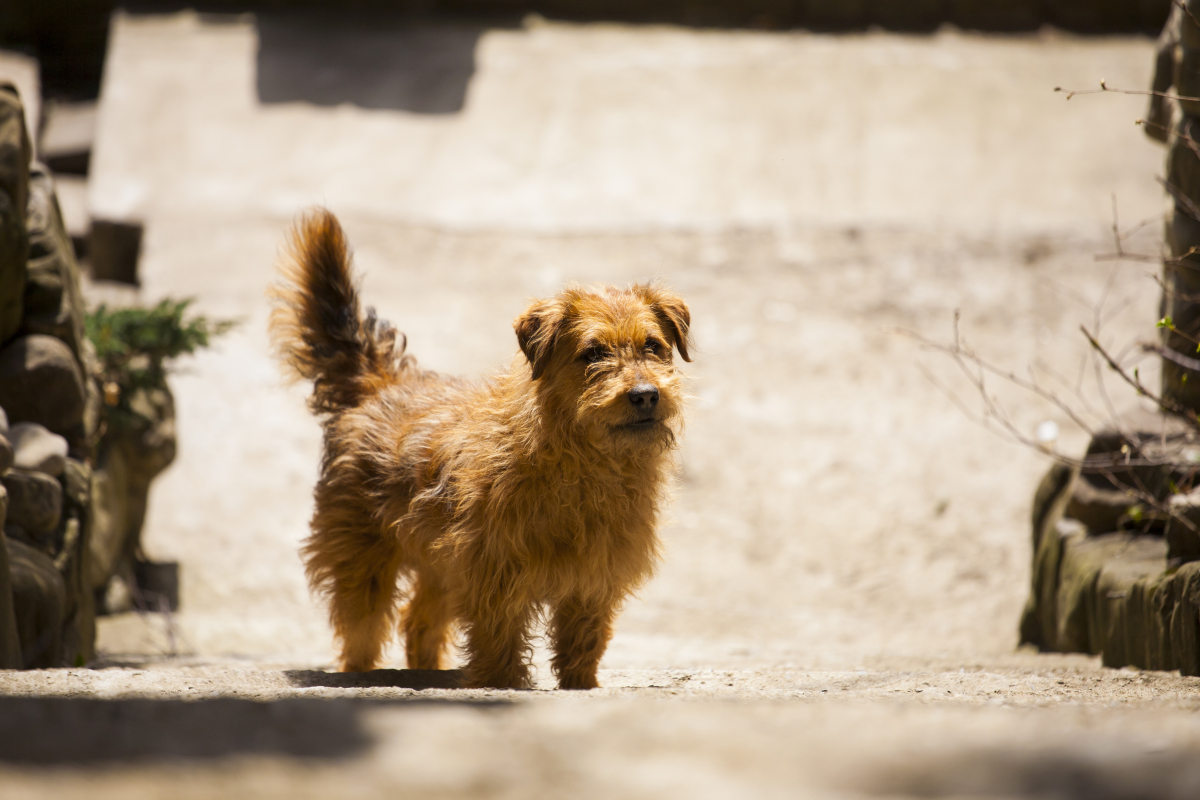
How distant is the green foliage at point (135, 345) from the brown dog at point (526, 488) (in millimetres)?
3884

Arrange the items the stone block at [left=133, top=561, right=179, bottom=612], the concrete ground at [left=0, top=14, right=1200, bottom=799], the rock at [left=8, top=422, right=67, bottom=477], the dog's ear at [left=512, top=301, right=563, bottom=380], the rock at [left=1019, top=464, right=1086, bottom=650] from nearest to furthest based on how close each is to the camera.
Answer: the concrete ground at [left=0, top=14, right=1200, bottom=799] < the dog's ear at [left=512, top=301, right=563, bottom=380] < the rock at [left=8, top=422, right=67, bottom=477] < the rock at [left=1019, top=464, right=1086, bottom=650] < the stone block at [left=133, top=561, right=179, bottom=612]

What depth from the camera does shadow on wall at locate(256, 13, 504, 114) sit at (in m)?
15.4

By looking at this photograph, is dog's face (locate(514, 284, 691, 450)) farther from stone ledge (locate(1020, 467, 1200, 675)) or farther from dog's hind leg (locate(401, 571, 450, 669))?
stone ledge (locate(1020, 467, 1200, 675))

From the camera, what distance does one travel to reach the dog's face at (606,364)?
14.5 ft

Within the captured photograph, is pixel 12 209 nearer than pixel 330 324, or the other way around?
pixel 330 324

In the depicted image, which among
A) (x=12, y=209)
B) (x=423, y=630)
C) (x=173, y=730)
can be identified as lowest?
(x=423, y=630)

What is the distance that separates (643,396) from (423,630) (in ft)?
7.41

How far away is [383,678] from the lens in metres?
5.07

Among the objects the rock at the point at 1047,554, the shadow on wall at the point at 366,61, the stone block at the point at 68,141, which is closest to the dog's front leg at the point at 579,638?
the rock at the point at 1047,554

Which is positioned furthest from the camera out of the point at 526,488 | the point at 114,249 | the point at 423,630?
the point at 114,249

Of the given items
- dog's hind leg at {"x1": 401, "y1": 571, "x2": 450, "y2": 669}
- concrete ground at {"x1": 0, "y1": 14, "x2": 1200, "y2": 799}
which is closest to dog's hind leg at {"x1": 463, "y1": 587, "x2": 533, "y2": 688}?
concrete ground at {"x1": 0, "y1": 14, "x2": 1200, "y2": 799}

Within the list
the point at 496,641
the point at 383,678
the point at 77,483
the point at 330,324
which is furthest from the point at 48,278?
the point at 496,641

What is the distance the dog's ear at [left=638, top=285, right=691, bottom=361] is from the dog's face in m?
0.04

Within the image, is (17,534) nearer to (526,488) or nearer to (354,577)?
(354,577)
